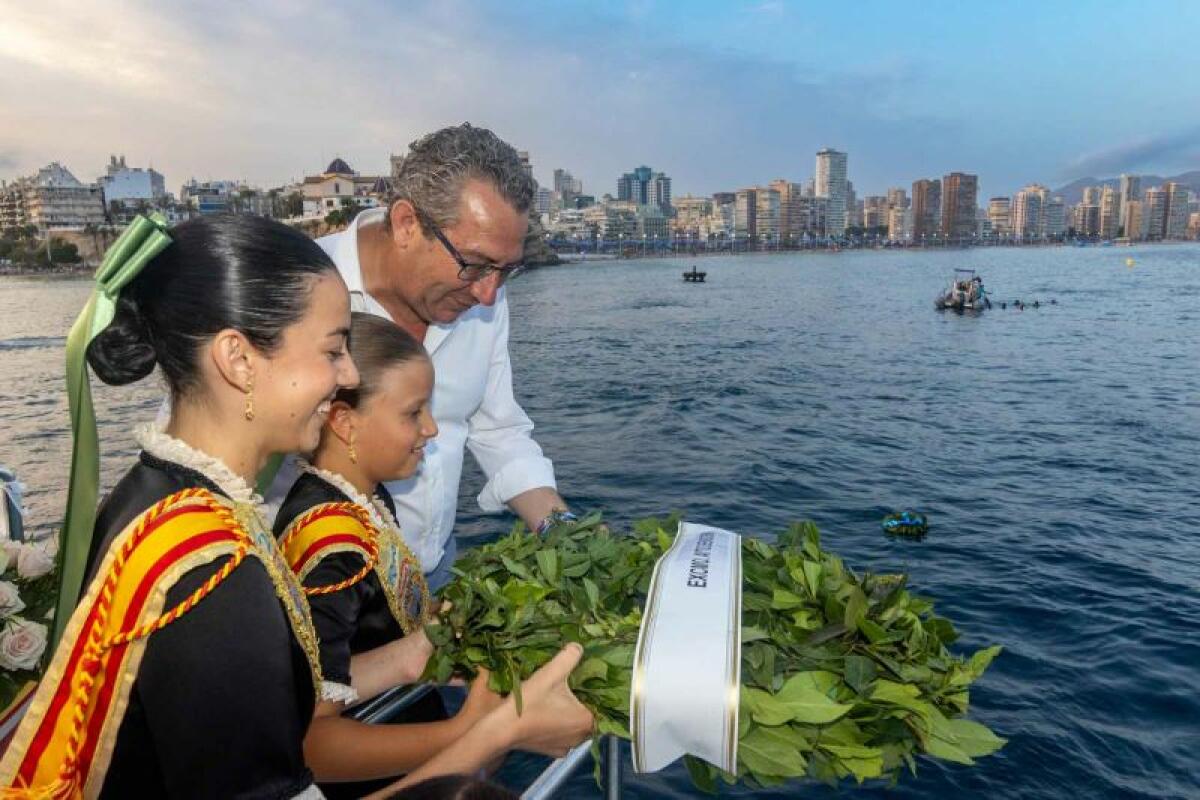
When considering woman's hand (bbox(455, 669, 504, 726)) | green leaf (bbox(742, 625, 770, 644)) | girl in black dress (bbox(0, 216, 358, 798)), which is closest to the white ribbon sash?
green leaf (bbox(742, 625, 770, 644))

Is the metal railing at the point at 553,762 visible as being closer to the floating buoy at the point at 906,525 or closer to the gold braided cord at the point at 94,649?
the gold braided cord at the point at 94,649

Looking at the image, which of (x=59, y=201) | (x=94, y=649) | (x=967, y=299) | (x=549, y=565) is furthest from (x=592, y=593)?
(x=59, y=201)

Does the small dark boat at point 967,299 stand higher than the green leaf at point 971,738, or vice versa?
the green leaf at point 971,738

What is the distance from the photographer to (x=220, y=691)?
1.66m

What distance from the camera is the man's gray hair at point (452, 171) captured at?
341cm

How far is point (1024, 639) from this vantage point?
10797 mm

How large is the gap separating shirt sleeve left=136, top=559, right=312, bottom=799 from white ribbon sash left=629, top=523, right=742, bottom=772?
0.86 meters

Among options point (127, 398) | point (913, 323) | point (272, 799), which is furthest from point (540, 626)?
point (913, 323)

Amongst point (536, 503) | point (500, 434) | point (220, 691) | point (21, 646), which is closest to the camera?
point (220, 691)

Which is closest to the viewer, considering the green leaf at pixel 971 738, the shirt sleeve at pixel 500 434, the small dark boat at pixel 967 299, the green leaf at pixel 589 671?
the green leaf at pixel 971 738

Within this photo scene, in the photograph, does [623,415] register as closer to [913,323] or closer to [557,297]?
[913,323]

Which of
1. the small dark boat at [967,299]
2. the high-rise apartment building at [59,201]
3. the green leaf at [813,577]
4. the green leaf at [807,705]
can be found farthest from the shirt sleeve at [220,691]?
the high-rise apartment building at [59,201]

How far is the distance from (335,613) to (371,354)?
0.98 m

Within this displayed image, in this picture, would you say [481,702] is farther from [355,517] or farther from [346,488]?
[346,488]
